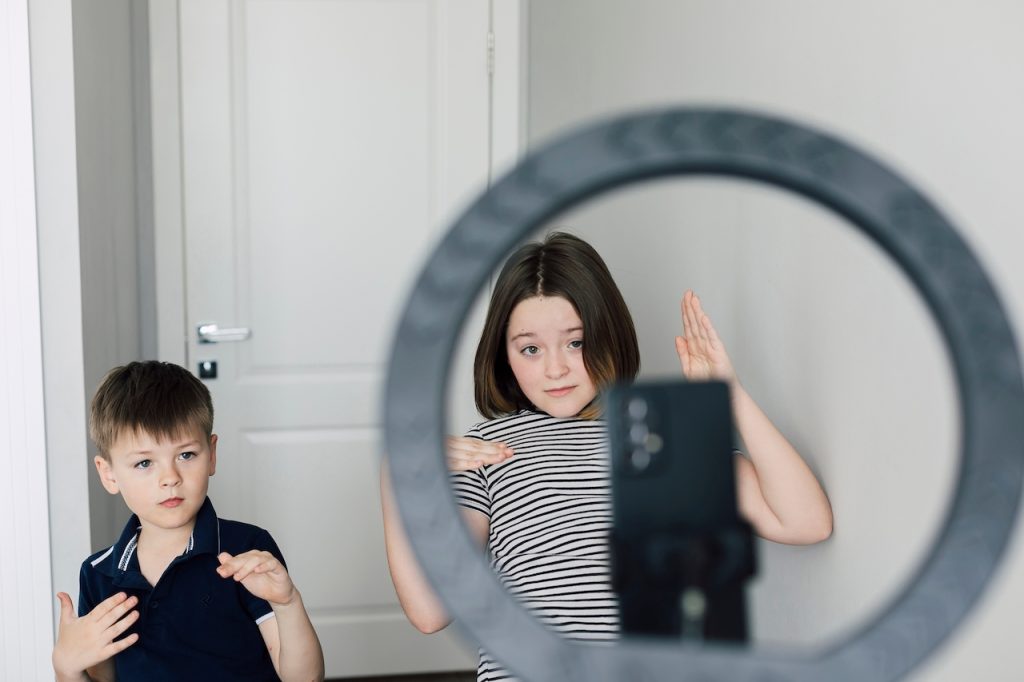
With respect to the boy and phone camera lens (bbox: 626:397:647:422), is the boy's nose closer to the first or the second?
the boy

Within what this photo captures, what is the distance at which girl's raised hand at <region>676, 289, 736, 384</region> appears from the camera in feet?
3.31

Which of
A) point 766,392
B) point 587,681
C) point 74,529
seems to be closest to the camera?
point 587,681

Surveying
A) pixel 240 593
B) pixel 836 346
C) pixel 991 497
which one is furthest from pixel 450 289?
pixel 240 593

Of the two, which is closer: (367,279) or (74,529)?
(74,529)

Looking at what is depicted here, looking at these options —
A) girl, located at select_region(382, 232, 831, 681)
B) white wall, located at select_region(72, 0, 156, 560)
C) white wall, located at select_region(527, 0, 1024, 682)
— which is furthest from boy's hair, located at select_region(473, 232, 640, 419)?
white wall, located at select_region(72, 0, 156, 560)

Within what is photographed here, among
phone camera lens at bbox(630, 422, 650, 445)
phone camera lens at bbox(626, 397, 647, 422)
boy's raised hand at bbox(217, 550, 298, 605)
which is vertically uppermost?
phone camera lens at bbox(626, 397, 647, 422)

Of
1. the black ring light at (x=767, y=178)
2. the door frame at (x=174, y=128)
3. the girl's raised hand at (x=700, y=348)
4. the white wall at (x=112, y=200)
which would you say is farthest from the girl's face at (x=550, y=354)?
the door frame at (x=174, y=128)

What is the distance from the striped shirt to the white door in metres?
1.16

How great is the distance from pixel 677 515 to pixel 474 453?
32.3 inches

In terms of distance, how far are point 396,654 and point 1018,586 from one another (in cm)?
209

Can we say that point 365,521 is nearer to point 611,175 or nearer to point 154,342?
point 154,342

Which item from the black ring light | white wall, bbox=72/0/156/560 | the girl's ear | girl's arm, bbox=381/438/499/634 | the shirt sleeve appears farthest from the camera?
white wall, bbox=72/0/156/560

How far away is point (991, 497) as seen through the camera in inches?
9.8

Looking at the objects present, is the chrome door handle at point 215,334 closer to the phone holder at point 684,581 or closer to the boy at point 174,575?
the boy at point 174,575
